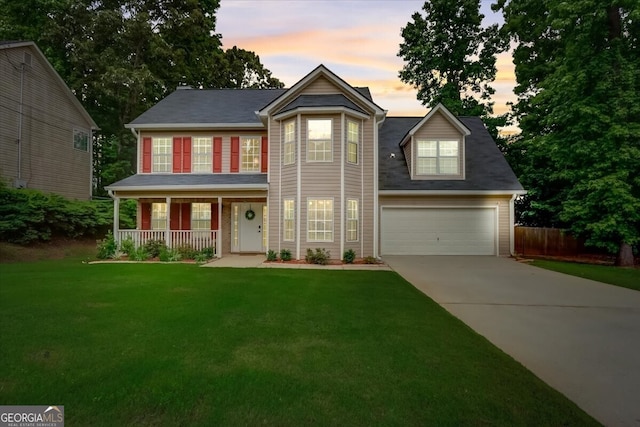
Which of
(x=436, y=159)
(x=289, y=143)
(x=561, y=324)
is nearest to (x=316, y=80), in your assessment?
(x=289, y=143)

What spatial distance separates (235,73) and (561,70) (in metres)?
27.2

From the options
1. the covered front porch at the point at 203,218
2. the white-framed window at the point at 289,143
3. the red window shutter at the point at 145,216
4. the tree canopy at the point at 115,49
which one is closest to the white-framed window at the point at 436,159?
the white-framed window at the point at 289,143

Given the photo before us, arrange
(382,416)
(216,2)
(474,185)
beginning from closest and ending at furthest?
(382,416) → (474,185) → (216,2)

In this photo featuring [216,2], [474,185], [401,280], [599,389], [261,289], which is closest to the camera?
[599,389]

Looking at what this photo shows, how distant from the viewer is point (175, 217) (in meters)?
15.3

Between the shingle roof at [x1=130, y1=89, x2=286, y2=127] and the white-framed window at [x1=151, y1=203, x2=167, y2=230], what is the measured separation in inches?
148

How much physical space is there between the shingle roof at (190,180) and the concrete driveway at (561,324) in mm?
7301

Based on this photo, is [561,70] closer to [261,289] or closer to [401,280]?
[401,280]

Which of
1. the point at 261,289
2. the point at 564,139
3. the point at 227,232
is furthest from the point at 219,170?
the point at 564,139

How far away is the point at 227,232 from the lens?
15.1m

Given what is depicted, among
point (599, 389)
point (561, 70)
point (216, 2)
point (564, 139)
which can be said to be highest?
point (216, 2)

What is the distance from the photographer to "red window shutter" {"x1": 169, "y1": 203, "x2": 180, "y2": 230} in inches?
603

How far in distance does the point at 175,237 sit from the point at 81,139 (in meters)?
13.0

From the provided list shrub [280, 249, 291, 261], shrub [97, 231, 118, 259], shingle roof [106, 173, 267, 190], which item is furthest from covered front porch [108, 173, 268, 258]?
shrub [280, 249, 291, 261]
